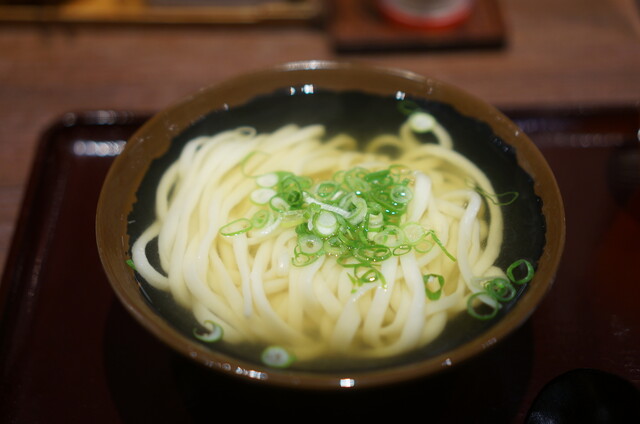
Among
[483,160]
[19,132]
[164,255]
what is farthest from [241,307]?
[19,132]

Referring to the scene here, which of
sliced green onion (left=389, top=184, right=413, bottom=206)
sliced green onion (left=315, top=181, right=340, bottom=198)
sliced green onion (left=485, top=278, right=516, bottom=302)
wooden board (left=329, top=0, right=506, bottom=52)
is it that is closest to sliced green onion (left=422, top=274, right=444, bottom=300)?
sliced green onion (left=485, top=278, right=516, bottom=302)

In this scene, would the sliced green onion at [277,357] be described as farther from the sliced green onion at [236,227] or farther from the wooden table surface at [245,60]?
the wooden table surface at [245,60]

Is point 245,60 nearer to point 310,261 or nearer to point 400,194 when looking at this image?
point 400,194

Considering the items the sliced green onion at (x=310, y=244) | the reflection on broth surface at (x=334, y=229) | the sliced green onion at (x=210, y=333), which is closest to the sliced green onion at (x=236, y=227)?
the reflection on broth surface at (x=334, y=229)

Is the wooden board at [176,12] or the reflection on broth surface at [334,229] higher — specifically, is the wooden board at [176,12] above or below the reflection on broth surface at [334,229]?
above

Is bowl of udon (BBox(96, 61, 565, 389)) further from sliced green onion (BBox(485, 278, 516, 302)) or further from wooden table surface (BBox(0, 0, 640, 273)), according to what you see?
wooden table surface (BBox(0, 0, 640, 273))

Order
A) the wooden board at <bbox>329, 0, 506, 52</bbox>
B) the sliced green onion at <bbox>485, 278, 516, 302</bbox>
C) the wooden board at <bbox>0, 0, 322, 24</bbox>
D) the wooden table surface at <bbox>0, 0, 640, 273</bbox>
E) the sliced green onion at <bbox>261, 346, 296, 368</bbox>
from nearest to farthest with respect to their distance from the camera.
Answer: the sliced green onion at <bbox>261, 346, 296, 368</bbox> → the sliced green onion at <bbox>485, 278, 516, 302</bbox> → the wooden table surface at <bbox>0, 0, 640, 273</bbox> → the wooden board at <bbox>329, 0, 506, 52</bbox> → the wooden board at <bbox>0, 0, 322, 24</bbox>
